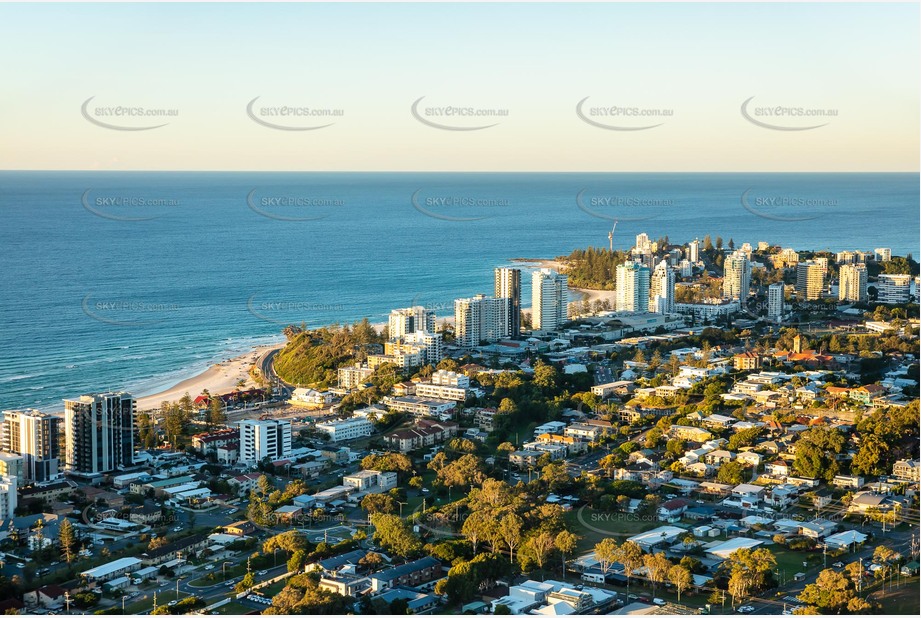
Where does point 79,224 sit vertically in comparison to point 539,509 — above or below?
above

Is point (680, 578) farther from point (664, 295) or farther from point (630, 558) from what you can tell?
point (664, 295)

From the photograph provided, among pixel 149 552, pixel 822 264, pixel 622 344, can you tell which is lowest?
pixel 149 552

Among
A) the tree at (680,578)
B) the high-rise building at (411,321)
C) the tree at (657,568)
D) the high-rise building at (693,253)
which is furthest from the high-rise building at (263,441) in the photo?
the high-rise building at (693,253)

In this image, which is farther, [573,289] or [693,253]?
[693,253]

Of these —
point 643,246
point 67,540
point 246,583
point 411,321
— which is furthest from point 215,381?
point 643,246

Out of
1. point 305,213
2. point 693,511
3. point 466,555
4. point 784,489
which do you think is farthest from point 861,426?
point 305,213

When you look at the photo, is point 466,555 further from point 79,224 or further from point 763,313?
point 79,224
